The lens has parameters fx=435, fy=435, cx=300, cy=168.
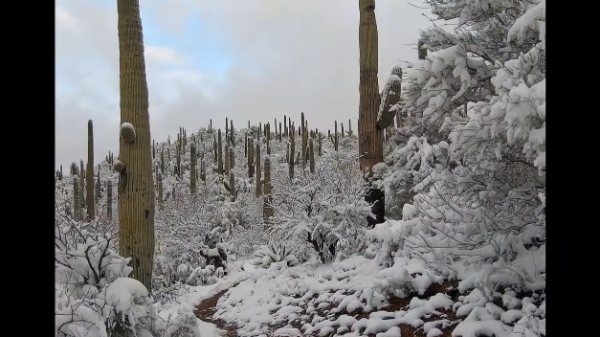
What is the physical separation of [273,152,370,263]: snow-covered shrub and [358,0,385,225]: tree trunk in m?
0.57

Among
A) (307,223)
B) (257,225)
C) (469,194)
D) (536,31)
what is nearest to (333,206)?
(307,223)

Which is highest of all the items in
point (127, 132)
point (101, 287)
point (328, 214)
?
point (127, 132)

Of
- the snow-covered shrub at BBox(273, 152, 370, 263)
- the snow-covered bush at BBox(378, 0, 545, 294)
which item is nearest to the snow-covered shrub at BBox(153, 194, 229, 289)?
the snow-covered shrub at BBox(273, 152, 370, 263)

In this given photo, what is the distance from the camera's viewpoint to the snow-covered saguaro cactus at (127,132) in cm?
602

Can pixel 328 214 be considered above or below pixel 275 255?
above

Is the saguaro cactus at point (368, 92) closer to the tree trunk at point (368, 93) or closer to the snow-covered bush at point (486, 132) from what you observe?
the tree trunk at point (368, 93)

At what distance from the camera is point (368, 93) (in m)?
9.03

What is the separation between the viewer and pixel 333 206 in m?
8.43

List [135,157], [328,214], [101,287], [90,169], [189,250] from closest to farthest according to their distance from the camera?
[101,287]
[135,157]
[328,214]
[189,250]
[90,169]

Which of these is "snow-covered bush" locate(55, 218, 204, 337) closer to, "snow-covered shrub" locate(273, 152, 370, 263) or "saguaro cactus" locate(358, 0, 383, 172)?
"snow-covered shrub" locate(273, 152, 370, 263)

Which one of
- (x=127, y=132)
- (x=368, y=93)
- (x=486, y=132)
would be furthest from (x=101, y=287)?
(x=368, y=93)

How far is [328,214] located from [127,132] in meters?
4.12

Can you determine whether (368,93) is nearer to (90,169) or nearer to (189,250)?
(189,250)
